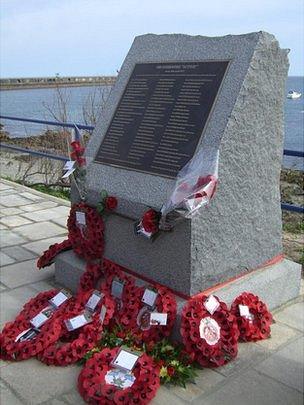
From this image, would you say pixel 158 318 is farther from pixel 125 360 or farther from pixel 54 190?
pixel 54 190

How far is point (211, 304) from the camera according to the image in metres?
3.08

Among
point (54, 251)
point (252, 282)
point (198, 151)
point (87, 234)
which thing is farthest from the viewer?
point (54, 251)

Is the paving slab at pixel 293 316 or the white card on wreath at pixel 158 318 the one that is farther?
the paving slab at pixel 293 316

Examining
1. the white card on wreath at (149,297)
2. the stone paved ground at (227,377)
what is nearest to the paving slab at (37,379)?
the stone paved ground at (227,377)

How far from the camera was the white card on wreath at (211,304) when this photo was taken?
3.06 metres

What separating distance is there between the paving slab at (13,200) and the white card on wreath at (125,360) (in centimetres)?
442

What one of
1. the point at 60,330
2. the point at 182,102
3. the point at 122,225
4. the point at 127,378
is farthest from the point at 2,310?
the point at 182,102

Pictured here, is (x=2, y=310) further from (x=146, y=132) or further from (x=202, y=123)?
(x=202, y=123)

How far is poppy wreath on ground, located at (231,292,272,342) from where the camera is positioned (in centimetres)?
324

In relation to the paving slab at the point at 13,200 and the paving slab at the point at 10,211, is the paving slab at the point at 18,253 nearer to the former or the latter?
the paving slab at the point at 10,211

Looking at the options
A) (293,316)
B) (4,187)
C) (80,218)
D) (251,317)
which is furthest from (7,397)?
(4,187)

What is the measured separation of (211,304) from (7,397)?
1.24 metres

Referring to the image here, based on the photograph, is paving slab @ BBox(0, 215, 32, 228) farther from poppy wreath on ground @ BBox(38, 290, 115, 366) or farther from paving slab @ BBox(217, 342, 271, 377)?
paving slab @ BBox(217, 342, 271, 377)

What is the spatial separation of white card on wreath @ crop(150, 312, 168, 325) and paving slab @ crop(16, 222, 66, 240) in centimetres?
269
